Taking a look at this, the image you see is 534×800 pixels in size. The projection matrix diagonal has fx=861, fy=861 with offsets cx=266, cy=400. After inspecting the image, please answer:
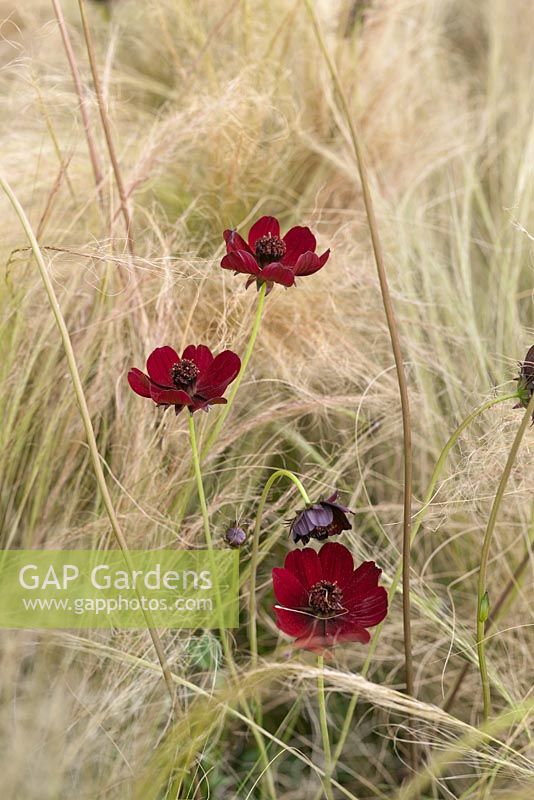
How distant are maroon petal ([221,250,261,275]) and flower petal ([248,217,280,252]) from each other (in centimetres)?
5

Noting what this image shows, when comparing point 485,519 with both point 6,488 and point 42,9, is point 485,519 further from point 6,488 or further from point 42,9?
point 42,9

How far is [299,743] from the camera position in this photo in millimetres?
835

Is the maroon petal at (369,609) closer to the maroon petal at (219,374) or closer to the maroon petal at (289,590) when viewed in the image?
the maroon petal at (289,590)

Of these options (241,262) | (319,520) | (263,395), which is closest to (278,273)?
(241,262)

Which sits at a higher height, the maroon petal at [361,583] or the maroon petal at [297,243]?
the maroon petal at [297,243]

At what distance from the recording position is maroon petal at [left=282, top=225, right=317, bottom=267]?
628 mm

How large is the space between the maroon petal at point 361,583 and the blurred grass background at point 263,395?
0.06m

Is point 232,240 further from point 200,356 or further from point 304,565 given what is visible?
point 304,565

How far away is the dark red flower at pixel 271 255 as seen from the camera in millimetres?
572

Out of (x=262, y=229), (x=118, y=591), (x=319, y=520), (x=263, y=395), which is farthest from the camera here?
(x=263, y=395)

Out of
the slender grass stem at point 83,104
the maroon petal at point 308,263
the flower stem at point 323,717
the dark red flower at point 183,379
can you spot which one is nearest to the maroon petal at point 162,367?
the dark red flower at point 183,379

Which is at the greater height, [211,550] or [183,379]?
[183,379]

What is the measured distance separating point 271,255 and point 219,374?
92mm

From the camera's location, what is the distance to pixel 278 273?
574mm
